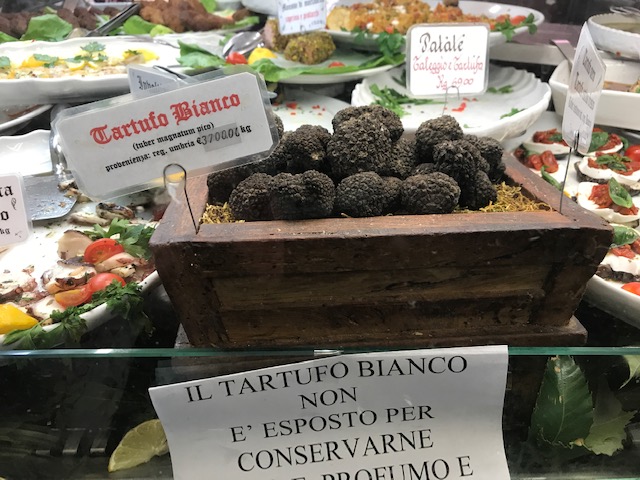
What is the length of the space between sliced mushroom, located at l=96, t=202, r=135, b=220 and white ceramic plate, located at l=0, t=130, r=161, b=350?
1 centimetres

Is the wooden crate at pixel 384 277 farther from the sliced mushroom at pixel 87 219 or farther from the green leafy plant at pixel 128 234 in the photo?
the sliced mushroom at pixel 87 219

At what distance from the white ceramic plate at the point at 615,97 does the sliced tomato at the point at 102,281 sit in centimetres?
91

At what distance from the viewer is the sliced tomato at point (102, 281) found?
28.3 inches

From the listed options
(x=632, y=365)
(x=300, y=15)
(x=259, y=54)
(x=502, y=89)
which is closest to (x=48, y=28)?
(x=259, y=54)

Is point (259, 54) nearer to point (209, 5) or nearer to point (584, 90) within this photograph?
point (209, 5)

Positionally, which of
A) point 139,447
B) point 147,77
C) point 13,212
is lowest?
point 139,447

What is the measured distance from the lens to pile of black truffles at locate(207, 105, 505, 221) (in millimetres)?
581

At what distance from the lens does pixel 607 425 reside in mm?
693

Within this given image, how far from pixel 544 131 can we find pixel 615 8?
311 millimetres

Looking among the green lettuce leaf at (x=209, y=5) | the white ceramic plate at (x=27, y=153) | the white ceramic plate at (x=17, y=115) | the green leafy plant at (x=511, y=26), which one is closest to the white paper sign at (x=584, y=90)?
the green leafy plant at (x=511, y=26)

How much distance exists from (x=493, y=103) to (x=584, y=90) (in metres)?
0.68

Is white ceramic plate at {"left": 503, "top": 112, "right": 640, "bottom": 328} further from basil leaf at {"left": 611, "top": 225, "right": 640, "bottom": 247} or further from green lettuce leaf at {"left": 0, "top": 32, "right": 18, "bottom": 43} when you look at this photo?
green lettuce leaf at {"left": 0, "top": 32, "right": 18, "bottom": 43}

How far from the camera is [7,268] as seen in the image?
0.82 meters

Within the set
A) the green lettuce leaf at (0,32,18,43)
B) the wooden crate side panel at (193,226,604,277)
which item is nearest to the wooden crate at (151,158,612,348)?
the wooden crate side panel at (193,226,604,277)
